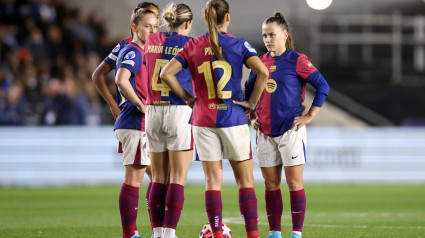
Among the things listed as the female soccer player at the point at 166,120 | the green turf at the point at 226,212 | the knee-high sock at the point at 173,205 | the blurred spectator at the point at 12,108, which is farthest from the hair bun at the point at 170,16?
the blurred spectator at the point at 12,108

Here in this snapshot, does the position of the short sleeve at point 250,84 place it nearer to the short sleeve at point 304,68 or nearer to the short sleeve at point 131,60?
the short sleeve at point 304,68

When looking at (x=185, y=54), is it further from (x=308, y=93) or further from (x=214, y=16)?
(x=308, y=93)

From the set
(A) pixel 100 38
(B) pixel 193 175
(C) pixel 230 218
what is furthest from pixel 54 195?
(A) pixel 100 38

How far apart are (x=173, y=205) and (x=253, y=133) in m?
9.82

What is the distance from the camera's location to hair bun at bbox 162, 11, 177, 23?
22.4ft

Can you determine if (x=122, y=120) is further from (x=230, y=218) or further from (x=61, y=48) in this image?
(x=61, y=48)

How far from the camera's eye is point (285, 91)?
7336 millimetres

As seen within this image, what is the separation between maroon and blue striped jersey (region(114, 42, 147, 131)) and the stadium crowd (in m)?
9.42

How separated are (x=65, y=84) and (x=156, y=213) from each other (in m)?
10.9

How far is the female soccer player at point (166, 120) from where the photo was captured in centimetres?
681

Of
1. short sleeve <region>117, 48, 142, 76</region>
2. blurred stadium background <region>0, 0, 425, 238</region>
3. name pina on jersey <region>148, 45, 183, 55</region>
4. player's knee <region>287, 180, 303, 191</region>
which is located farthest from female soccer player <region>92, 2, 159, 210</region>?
blurred stadium background <region>0, 0, 425, 238</region>

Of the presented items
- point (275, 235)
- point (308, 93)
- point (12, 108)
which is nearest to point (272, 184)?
point (275, 235)

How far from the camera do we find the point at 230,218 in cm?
1020

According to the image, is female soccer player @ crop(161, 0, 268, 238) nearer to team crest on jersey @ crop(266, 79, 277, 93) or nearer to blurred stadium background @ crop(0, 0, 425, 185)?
team crest on jersey @ crop(266, 79, 277, 93)
